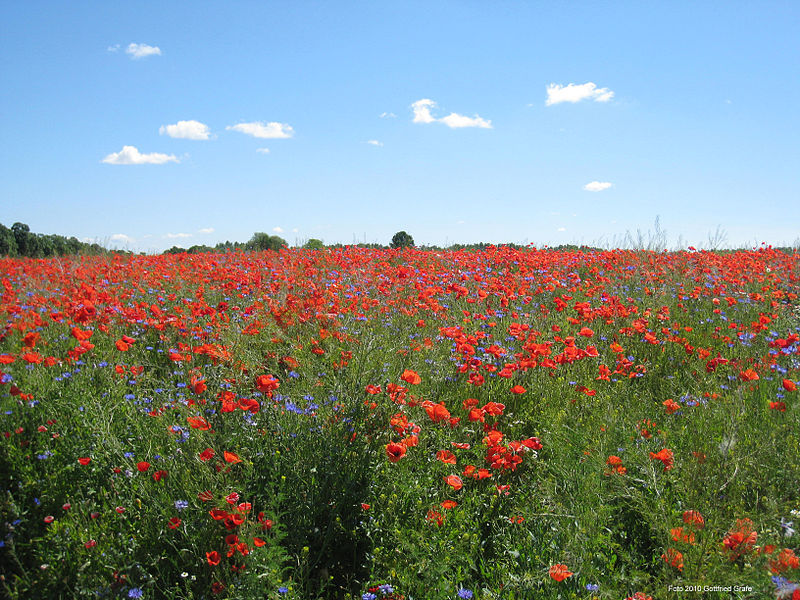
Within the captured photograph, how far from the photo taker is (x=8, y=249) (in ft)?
A: 41.2

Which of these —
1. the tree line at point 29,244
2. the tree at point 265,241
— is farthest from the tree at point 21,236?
the tree at point 265,241

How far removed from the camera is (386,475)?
2.53m

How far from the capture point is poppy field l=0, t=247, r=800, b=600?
2100 mm

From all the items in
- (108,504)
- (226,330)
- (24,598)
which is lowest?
(24,598)

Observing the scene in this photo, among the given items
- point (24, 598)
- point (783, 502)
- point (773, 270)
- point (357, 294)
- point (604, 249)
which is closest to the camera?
point (24, 598)

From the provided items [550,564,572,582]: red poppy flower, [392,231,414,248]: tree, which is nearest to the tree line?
[392,231,414,248]: tree

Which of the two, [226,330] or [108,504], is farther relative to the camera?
[226,330]

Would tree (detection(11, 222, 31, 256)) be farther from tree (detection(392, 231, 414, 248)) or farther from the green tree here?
tree (detection(392, 231, 414, 248))

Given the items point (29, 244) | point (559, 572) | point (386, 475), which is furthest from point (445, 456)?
point (29, 244)

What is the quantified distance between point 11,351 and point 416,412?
11.3 feet

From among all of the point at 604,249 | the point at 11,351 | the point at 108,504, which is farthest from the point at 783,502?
the point at 604,249

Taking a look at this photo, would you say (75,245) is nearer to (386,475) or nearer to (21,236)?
(21,236)

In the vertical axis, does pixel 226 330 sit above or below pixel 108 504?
above

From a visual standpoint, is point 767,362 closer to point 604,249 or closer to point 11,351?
point 11,351
